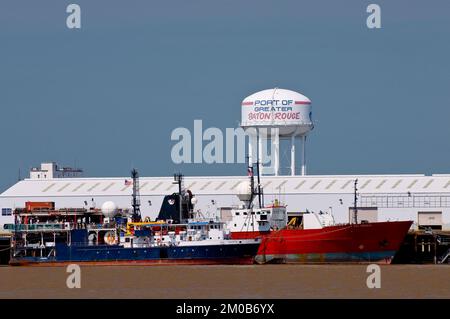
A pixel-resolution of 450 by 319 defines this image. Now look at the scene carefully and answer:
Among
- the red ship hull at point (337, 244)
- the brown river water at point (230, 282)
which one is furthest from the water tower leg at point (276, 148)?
the brown river water at point (230, 282)

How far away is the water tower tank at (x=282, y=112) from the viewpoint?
7200 inches

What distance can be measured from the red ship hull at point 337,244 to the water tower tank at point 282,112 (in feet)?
164

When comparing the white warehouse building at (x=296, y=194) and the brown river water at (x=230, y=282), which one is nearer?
the brown river water at (x=230, y=282)

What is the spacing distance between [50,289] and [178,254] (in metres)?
32.6

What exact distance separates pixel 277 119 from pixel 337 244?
51394mm

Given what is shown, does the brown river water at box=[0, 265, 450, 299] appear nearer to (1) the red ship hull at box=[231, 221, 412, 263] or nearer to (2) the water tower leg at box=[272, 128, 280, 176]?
(1) the red ship hull at box=[231, 221, 412, 263]

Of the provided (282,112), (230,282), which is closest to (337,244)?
(230,282)

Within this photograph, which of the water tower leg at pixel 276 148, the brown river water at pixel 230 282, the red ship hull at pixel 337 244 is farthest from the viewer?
the water tower leg at pixel 276 148

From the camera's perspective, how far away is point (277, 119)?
182625mm

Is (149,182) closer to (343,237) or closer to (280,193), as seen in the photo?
(280,193)

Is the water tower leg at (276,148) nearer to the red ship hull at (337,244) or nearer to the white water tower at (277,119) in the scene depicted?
the white water tower at (277,119)

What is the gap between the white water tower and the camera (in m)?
183

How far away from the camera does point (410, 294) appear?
92312 millimetres
